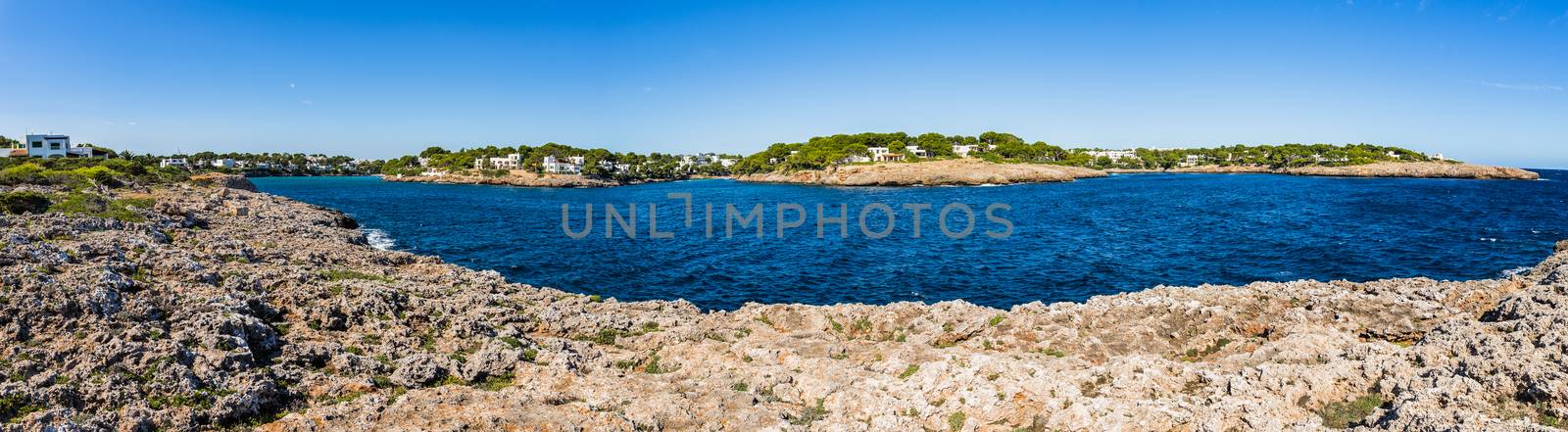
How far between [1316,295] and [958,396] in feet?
46.0

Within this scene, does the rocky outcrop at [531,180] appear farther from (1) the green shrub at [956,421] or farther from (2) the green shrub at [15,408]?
(1) the green shrub at [956,421]

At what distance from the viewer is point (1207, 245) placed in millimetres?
42781

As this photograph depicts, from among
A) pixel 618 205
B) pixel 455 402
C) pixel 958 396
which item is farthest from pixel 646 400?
pixel 618 205

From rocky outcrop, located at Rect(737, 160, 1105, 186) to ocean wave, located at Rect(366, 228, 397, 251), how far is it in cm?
9991

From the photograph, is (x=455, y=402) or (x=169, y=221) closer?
(x=455, y=402)

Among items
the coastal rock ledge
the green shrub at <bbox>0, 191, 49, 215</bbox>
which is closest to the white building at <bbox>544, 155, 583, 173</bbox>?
the green shrub at <bbox>0, 191, 49, 215</bbox>

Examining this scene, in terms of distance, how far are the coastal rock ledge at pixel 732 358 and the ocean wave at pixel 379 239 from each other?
22.4m

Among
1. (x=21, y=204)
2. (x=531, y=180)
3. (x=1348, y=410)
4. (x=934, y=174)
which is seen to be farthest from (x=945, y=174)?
(x=1348, y=410)

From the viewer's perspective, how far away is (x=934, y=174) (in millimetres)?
140500

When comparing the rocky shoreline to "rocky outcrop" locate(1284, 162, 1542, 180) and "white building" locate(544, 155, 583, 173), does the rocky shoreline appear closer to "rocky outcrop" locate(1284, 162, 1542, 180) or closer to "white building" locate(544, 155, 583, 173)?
"rocky outcrop" locate(1284, 162, 1542, 180)

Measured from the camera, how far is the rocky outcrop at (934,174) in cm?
13725

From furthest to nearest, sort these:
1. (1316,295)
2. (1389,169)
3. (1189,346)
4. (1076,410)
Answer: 1. (1389,169)
2. (1316,295)
3. (1189,346)
4. (1076,410)

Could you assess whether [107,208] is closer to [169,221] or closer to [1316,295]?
[169,221]

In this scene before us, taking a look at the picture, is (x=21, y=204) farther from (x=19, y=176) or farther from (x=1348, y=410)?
(x=1348, y=410)
